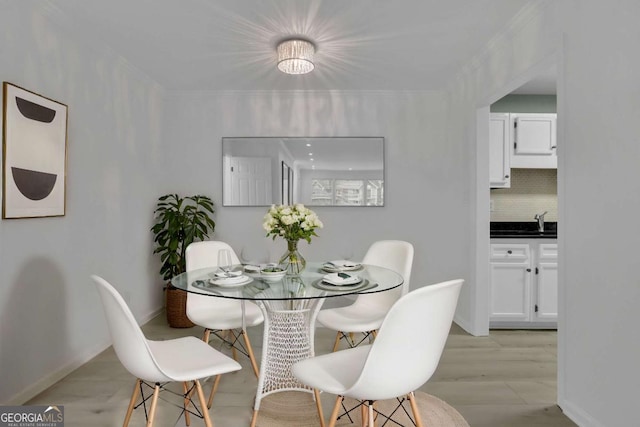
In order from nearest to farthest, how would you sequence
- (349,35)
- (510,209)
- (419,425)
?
(419,425), (349,35), (510,209)

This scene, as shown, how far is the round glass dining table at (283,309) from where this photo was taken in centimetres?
207

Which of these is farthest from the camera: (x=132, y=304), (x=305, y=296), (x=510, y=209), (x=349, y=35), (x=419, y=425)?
(x=510, y=209)

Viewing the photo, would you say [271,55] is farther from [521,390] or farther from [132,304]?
[521,390]

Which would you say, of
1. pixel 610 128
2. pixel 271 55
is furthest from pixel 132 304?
pixel 610 128

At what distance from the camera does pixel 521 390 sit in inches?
99.6

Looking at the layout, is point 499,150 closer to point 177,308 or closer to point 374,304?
point 374,304

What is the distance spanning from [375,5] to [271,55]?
3.61 ft

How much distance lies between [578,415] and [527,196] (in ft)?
9.29

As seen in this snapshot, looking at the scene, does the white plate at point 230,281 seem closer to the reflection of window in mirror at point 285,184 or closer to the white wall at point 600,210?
the white wall at point 600,210

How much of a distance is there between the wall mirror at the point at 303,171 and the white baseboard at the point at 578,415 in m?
2.48

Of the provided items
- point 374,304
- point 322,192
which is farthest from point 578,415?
point 322,192

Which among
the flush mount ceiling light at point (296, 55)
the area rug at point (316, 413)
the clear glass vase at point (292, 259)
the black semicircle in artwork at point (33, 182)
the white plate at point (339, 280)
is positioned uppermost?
the flush mount ceiling light at point (296, 55)

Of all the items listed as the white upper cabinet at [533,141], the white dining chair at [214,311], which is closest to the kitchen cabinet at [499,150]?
the white upper cabinet at [533,141]

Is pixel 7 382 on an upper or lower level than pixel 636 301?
lower
